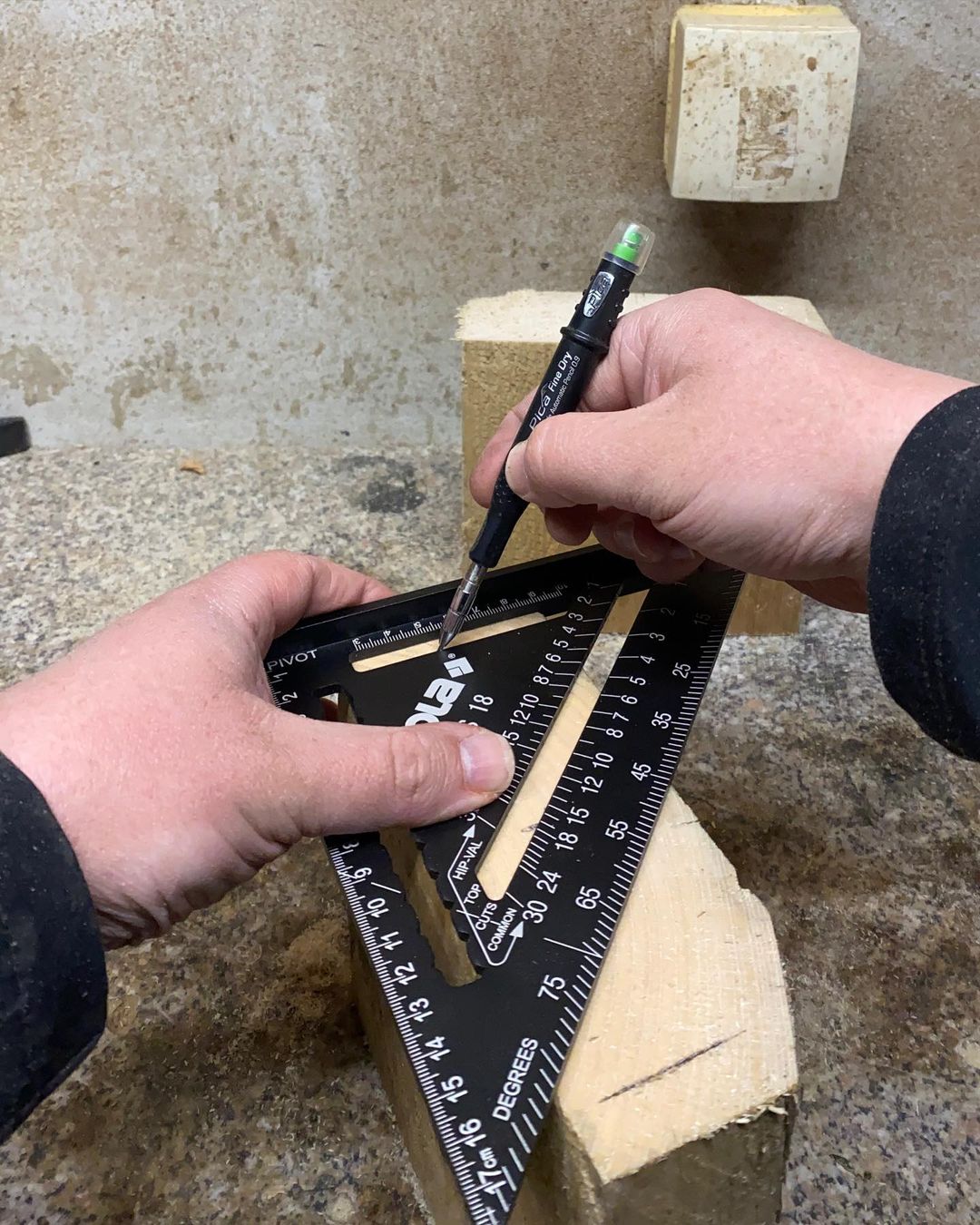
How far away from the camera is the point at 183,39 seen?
1415 mm

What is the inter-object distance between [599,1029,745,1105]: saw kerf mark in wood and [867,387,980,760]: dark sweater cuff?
0.88 feet

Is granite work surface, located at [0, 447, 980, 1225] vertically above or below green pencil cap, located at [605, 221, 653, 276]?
below

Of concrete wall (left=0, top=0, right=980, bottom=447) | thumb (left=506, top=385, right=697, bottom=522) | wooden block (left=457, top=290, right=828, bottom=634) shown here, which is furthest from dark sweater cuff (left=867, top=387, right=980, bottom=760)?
concrete wall (left=0, top=0, right=980, bottom=447)

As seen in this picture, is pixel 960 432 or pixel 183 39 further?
pixel 183 39

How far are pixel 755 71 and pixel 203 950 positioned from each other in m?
1.26

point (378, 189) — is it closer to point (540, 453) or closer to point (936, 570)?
point (540, 453)

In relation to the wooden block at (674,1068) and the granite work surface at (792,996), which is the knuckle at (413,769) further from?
the granite work surface at (792,996)

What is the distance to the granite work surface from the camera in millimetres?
854

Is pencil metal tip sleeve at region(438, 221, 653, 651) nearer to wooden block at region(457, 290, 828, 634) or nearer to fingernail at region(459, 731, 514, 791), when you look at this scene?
fingernail at region(459, 731, 514, 791)

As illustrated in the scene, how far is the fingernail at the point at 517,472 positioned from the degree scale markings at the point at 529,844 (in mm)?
109

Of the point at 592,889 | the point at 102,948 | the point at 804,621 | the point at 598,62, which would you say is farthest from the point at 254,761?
the point at 598,62

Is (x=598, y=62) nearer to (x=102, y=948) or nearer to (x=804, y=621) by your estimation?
(x=804, y=621)

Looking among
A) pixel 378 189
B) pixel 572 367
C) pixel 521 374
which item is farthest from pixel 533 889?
pixel 378 189

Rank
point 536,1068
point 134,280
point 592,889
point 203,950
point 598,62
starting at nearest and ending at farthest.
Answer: point 536,1068, point 592,889, point 203,950, point 598,62, point 134,280
